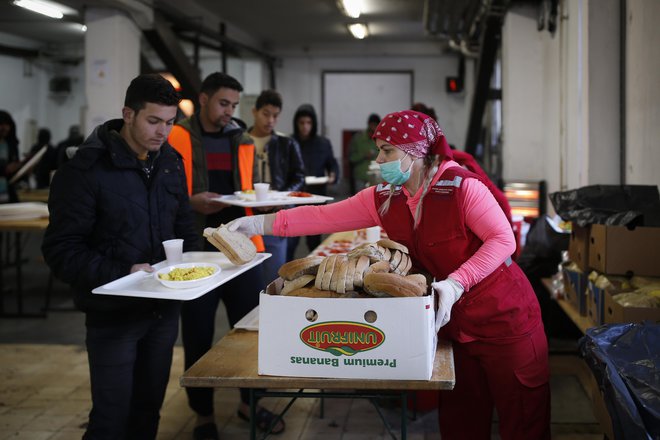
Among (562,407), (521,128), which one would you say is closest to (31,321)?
(562,407)

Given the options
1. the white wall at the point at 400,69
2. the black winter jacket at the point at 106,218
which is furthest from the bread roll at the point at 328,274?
the white wall at the point at 400,69

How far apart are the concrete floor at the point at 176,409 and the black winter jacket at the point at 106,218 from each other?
1439 mm

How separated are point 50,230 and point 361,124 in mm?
13178

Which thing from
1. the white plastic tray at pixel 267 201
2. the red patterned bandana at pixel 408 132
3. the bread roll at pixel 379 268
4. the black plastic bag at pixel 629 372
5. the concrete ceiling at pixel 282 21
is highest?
the concrete ceiling at pixel 282 21

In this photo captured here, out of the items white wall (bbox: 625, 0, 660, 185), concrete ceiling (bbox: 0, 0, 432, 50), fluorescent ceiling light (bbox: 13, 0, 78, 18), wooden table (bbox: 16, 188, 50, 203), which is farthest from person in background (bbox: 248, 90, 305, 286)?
fluorescent ceiling light (bbox: 13, 0, 78, 18)

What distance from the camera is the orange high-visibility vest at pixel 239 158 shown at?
10.6 feet

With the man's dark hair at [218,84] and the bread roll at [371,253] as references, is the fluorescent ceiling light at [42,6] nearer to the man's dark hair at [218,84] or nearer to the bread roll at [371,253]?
the man's dark hair at [218,84]

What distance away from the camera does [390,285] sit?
1800 millimetres

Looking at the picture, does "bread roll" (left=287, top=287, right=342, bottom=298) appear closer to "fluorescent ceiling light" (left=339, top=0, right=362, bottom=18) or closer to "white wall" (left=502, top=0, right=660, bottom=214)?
"white wall" (left=502, top=0, right=660, bottom=214)

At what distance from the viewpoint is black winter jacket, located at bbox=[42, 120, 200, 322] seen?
2229mm

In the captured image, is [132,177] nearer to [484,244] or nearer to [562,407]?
[484,244]

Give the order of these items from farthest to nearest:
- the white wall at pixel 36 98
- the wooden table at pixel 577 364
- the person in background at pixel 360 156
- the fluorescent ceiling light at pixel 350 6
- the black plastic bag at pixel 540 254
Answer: the white wall at pixel 36 98 → the fluorescent ceiling light at pixel 350 6 → the person in background at pixel 360 156 → the black plastic bag at pixel 540 254 → the wooden table at pixel 577 364

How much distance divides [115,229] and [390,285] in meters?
1.09

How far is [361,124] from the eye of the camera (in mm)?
15133
